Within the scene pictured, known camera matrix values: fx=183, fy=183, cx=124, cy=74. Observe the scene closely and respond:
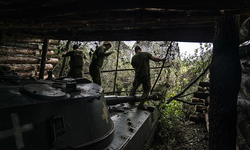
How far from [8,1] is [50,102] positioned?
4.97 ft

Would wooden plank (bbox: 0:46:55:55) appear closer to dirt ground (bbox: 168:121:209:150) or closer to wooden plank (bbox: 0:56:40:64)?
wooden plank (bbox: 0:56:40:64)

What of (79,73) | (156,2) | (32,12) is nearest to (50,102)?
(32,12)

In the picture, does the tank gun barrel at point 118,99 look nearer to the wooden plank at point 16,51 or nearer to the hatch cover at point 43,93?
the hatch cover at point 43,93

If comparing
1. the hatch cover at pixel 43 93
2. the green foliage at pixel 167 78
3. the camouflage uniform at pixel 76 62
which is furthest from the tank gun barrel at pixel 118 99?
the hatch cover at pixel 43 93

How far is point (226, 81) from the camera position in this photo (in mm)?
2541

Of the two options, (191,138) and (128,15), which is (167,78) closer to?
(191,138)

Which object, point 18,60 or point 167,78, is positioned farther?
point 167,78

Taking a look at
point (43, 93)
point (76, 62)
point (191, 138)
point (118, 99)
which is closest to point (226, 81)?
point (43, 93)

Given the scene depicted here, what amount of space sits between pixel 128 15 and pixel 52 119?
5.80 ft

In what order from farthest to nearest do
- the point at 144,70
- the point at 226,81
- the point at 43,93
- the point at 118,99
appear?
the point at 144,70 → the point at 118,99 → the point at 226,81 → the point at 43,93

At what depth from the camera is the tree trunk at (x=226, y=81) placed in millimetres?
2506

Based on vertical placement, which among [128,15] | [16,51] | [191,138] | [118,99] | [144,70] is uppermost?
[128,15]

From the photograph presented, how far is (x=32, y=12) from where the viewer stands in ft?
8.97

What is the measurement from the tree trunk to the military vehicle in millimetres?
1508
